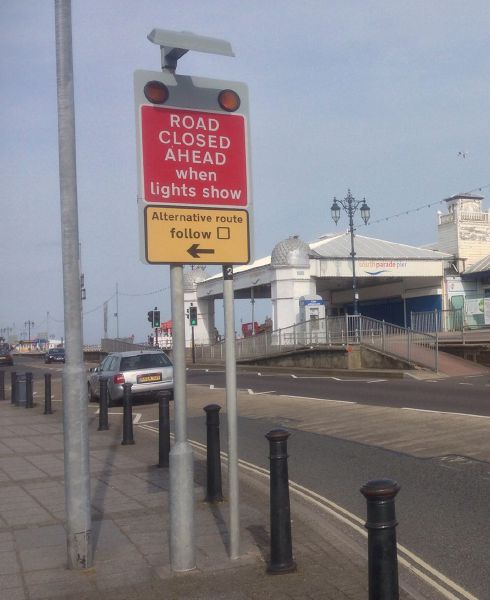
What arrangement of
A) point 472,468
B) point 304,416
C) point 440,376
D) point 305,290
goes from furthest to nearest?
1. point 305,290
2. point 440,376
3. point 304,416
4. point 472,468

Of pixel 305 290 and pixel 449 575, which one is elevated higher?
pixel 305 290

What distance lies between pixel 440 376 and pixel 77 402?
839 inches

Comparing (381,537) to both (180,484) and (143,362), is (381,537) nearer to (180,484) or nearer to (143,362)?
(180,484)

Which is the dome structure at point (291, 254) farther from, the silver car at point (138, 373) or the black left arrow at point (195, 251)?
the black left arrow at point (195, 251)

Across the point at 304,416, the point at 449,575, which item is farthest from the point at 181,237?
the point at 304,416

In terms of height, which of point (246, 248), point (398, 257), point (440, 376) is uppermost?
point (398, 257)

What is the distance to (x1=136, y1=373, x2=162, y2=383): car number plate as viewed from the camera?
19.5 m

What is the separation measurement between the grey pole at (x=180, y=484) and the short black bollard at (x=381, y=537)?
66.2 inches

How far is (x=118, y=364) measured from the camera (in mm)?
20141

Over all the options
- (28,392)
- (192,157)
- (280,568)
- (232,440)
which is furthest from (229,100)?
(28,392)

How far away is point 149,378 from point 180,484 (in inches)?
569

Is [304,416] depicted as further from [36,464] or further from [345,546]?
[345,546]

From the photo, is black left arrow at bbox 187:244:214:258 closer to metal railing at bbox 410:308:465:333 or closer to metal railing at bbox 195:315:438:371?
metal railing at bbox 195:315:438:371

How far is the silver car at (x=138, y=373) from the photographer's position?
63.7ft
